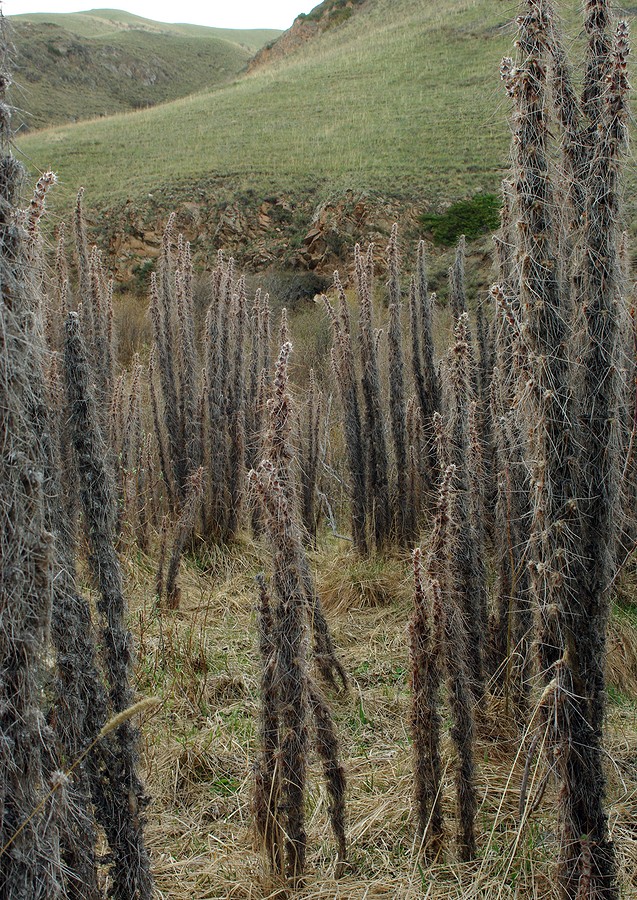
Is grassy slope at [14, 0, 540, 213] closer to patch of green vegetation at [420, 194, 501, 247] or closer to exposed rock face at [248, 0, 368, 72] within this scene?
patch of green vegetation at [420, 194, 501, 247]

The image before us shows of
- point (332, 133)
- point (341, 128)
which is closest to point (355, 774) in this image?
point (332, 133)

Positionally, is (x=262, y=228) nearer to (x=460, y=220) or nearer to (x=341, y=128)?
(x=460, y=220)

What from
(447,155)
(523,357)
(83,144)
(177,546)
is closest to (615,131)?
(523,357)

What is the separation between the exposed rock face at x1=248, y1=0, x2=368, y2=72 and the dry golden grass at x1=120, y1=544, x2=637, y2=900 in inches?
1990

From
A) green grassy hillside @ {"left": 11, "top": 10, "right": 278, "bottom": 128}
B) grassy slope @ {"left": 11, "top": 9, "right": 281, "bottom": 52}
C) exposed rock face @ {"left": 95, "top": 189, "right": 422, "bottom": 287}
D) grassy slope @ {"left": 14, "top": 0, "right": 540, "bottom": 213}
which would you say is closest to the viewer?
exposed rock face @ {"left": 95, "top": 189, "right": 422, "bottom": 287}

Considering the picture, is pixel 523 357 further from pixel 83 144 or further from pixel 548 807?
pixel 83 144

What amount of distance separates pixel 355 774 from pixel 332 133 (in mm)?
30227

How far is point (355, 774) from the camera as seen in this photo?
114 inches

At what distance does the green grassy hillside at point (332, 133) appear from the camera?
23438 millimetres

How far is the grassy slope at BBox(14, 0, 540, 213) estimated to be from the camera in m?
24.2

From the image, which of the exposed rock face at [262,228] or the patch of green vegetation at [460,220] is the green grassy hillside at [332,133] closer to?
the exposed rock face at [262,228]

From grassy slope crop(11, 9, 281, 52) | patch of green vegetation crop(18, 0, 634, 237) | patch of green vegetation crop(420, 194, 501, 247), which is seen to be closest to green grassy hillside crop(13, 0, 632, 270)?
patch of green vegetation crop(18, 0, 634, 237)

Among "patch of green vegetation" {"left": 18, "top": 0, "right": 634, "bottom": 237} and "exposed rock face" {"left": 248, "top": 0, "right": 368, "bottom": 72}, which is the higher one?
"exposed rock face" {"left": 248, "top": 0, "right": 368, "bottom": 72}

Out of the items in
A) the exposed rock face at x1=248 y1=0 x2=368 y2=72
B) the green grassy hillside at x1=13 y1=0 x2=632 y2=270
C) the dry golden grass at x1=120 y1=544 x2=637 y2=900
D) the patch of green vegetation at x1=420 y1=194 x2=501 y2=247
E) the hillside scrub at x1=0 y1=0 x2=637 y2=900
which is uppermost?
the exposed rock face at x1=248 y1=0 x2=368 y2=72
